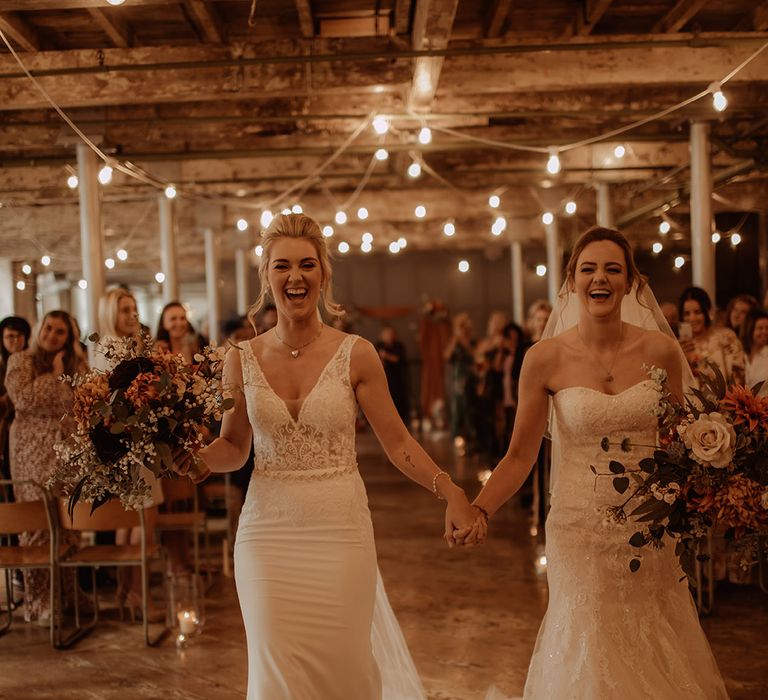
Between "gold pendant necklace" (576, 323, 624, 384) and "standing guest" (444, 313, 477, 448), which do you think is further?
"standing guest" (444, 313, 477, 448)

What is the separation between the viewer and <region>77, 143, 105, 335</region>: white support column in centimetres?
784

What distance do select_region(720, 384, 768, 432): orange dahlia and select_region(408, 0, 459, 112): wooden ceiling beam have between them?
367cm

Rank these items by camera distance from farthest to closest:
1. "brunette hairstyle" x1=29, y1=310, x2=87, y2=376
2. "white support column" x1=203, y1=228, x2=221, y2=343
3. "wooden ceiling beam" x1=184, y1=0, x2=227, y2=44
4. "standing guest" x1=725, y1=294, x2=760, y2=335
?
"white support column" x1=203, y1=228, x2=221, y2=343 < "standing guest" x1=725, y1=294, x2=760, y2=335 < "wooden ceiling beam" x1=184, y1=0, x2=227, y2=44 < "brunette hairstyle" x1=29, y1=310, x2=87, y2=376

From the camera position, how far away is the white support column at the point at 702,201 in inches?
314

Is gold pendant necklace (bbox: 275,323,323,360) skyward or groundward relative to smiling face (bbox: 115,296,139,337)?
groundward

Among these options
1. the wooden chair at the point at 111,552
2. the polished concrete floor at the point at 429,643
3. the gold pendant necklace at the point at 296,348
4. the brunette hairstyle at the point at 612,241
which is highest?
the brunette hairstyle at the point at 612,241

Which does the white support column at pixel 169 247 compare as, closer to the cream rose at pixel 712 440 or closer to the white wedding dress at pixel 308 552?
the white wedding dress at pixel 308 552

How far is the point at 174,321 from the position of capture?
6.80 m

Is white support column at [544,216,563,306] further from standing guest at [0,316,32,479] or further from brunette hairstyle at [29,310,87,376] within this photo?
brunette hairstyle at [29,310,87,376]

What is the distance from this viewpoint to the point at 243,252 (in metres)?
16.9

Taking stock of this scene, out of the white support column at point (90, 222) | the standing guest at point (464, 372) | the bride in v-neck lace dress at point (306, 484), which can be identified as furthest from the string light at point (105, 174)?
the standing guest at point (464, 372)

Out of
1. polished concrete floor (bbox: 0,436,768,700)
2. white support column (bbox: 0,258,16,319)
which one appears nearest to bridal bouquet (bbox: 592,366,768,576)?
polished concrete floor (bbox: 0,436,768,700)

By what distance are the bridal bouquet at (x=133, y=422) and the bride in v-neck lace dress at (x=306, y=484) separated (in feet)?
0.45

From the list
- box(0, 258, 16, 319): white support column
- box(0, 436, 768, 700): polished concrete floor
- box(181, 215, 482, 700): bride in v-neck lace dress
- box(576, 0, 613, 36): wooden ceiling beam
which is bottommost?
box(0, 436, 768, 700): polished concrete floor
